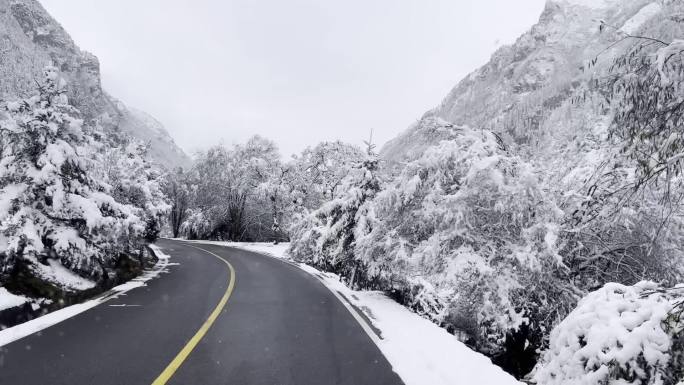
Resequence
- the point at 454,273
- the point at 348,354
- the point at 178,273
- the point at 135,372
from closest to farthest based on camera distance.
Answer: the point at 135,372
the point at 348,354
the point at 454,273
the point at 178,273

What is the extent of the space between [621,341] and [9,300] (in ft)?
31.6

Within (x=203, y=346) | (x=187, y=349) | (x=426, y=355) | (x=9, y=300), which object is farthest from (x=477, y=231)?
(x=9, y=300)

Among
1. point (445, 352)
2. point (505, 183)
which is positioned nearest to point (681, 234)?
point (505, 183)

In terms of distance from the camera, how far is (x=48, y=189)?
9.41 m

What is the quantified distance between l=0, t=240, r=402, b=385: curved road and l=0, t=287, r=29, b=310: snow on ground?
1192 millimetres

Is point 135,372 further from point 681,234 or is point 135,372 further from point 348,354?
point 681,234

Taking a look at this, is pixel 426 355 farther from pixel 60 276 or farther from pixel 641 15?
pixel 641 15

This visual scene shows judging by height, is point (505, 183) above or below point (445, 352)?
above

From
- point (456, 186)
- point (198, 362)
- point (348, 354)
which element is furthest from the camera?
point (456, 186)

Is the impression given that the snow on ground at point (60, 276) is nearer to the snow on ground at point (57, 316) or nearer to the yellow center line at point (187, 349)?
the snow on ground at point (57, 316)

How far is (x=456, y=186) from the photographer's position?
32.7ft

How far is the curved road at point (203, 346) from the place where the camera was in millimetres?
4859

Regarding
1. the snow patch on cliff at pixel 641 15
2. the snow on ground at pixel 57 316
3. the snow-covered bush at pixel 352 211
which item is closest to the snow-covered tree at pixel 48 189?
the snow on ground at pixel 57 316

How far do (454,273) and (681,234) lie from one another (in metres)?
6.43
